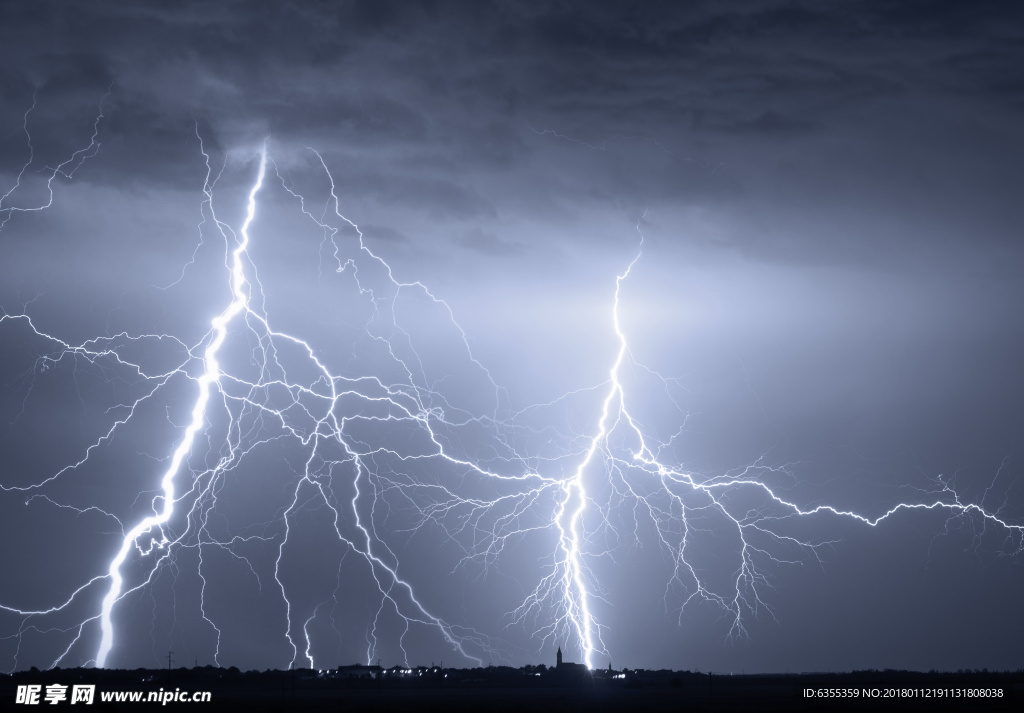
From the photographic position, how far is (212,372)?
90.5 feet

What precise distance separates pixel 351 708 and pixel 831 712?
1062cm

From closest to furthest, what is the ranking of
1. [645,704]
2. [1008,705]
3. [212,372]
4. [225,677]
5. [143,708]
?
[143,708] → [1008,705] → [645,704] → [212,372] → [225,677]

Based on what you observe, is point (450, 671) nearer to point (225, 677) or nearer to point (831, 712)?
point (225, 677)

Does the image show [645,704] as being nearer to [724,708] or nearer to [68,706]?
[724,708]

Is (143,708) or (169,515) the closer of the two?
(143,708)

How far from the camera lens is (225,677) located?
2293 inches

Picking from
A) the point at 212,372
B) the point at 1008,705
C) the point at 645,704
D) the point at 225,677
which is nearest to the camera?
the point at 1008,705

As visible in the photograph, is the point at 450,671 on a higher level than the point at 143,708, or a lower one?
higher

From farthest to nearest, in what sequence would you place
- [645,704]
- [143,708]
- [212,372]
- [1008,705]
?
[212,372] < [645,704] < [1008,705] < [143,708]

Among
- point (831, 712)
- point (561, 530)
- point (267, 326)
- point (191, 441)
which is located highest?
point (267, 326)

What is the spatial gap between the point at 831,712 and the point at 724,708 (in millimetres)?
2482

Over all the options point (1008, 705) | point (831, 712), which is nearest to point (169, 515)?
point (831, 712)

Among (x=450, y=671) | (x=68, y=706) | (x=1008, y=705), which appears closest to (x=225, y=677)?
(x=450, y=671)

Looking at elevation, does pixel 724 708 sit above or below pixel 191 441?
below
